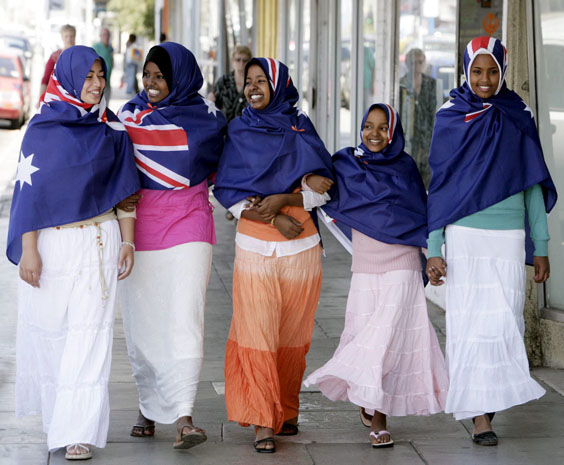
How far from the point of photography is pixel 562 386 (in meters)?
5.77

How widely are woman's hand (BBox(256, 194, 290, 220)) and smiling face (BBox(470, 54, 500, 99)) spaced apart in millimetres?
999

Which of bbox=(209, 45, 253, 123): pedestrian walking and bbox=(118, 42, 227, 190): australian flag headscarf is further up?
bbox=(209, 45, 253, 123): pedestrian walking

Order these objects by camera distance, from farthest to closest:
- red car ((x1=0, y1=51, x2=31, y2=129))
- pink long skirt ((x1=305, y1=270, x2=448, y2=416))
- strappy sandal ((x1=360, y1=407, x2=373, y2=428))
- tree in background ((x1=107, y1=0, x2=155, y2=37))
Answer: tree in background ((x1=107, y1=0, x2=155, y2=37)) → red car ((x1=0, y1=51, x2=31, y2=129)) → strappy sandal ((x1=360, y1=407, x2=373, y2=428)) → pink long skirt ((x1=305, y1=270, x2=448, y2=416))

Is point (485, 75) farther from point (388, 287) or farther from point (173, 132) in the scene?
point (173, 132)

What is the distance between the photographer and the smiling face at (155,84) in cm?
470

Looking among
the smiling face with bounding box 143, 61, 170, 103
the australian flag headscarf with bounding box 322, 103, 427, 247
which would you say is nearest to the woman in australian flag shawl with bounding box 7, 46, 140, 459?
the smiling face with bounding box 143, 61, 170, 103

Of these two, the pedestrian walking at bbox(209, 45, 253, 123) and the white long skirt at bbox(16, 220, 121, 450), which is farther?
the pedestrian walking at bbox(209, 45, 253, 123)

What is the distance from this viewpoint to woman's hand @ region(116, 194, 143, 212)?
4555mm

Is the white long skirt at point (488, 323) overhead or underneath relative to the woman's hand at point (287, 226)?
underneath

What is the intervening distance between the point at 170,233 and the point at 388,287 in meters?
1.02

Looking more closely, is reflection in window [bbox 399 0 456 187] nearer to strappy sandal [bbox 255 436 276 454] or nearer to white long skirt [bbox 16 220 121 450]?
strappy sandal [bbox 255 436 276 454]

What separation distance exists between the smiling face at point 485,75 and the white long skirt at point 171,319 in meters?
1.42

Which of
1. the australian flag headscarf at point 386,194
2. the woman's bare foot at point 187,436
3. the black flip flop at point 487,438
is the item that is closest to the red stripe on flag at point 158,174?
the australian flag headscarf at point 386,194

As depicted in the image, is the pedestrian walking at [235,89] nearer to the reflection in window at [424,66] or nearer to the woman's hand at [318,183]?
the reflection in window at [424,66]
